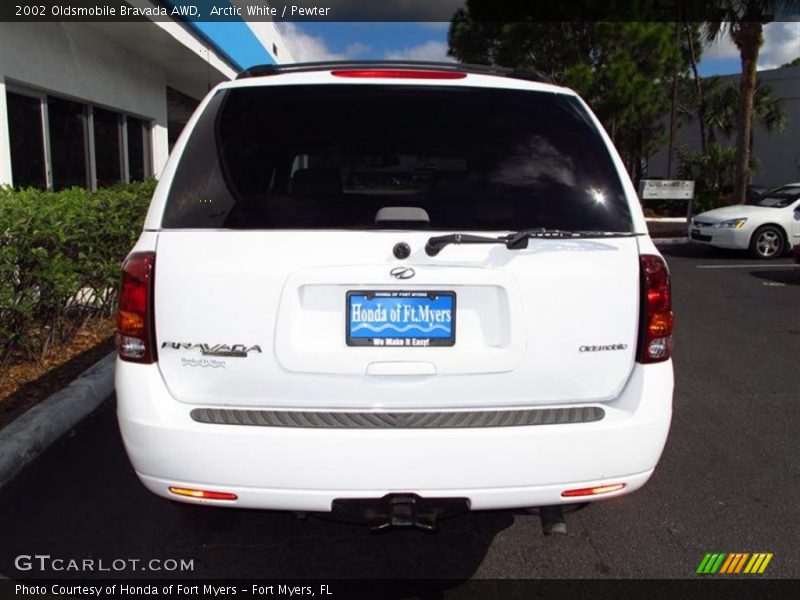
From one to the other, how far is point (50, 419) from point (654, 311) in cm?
345

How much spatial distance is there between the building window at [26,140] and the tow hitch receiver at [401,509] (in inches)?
344

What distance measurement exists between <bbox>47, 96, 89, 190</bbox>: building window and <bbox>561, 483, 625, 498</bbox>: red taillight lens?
10.1 m

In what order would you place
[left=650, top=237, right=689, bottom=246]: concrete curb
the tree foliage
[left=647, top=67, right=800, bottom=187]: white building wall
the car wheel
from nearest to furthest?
the car wheel < [left=650, top=237, right=689, bottom=246]: concrete curb < the tree foliage < [left=647, top=67, right=800, bottom=187]: white building wall

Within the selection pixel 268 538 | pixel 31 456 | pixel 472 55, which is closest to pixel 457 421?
pixel 268 538

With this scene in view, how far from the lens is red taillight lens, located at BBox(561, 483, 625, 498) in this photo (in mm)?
2436

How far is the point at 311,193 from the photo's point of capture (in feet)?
8.84

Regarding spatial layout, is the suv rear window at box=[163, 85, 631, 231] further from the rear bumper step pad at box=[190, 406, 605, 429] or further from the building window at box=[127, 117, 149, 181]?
the building window at box=[127, 117, 149, 181]

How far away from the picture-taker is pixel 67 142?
35.6 ft

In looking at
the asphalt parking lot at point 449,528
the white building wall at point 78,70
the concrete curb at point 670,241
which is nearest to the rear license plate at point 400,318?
the asphalt parking lot at point 449,528

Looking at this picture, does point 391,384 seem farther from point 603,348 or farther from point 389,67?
point 389,67

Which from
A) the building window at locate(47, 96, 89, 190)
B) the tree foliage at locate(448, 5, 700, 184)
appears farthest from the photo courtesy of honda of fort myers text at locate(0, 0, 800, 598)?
the tree foliage at locate(448, 5, 700, 184)

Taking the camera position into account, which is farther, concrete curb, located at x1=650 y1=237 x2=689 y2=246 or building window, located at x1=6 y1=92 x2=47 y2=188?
concrete curb, located at x1=650 y1=237 x2=689 y2=246

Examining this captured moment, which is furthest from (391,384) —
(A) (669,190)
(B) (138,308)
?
(A) (669,190)

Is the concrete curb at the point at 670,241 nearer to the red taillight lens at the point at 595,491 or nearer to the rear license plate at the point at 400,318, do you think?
the red taillight lens at the point at 595,491
